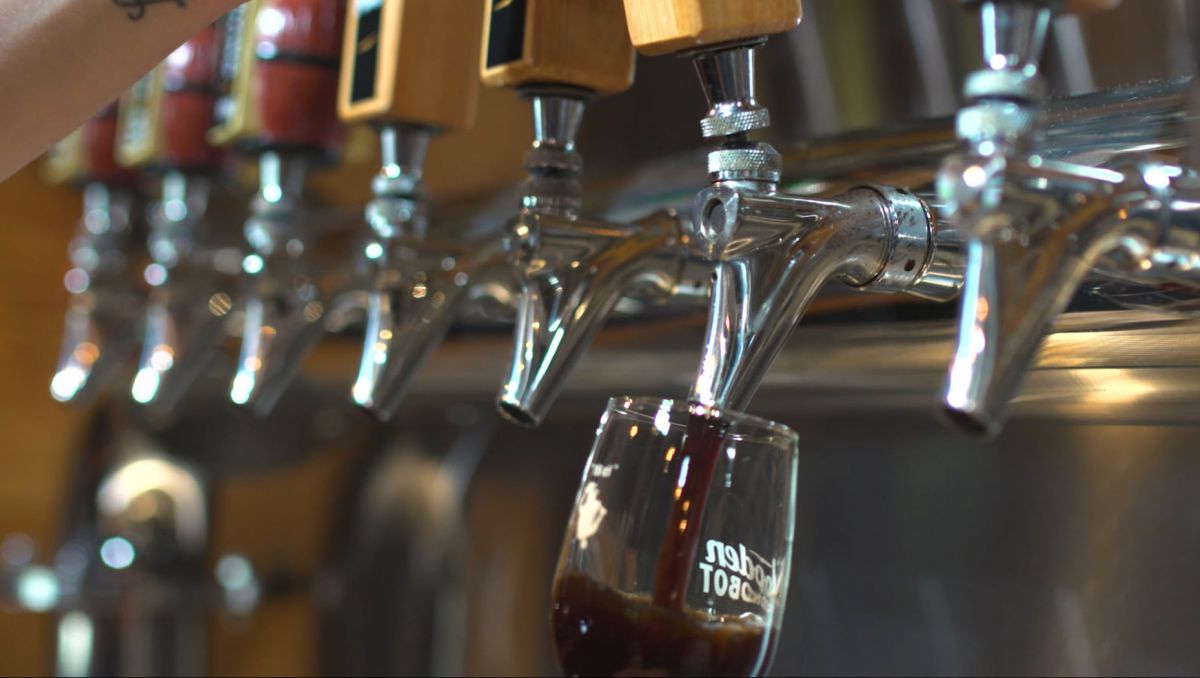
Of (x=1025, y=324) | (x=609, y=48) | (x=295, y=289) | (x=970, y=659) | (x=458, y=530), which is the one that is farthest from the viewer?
(x=458, y=530)

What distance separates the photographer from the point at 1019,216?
359mm

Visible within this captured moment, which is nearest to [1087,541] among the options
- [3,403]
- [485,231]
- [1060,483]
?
[1060,483]

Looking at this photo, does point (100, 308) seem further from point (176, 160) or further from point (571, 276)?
point (571, 276)

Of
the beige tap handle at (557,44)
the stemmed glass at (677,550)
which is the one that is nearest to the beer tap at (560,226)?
the beige tap handle at (557,44)

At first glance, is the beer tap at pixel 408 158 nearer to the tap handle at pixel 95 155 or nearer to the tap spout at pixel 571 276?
the tap spout at pixel 571 276

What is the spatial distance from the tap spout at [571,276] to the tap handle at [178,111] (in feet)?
1.51

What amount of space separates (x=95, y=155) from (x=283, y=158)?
0.34 m

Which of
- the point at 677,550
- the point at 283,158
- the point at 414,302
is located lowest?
the point at 677,550

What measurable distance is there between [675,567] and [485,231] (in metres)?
0.50

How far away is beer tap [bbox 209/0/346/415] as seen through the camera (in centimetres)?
76

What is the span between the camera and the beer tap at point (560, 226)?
0.54m

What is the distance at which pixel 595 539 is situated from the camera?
0.42 m

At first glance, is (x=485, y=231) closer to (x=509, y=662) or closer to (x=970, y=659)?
(x=509, y=662)

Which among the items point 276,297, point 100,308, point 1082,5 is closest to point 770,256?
point 1082,5
